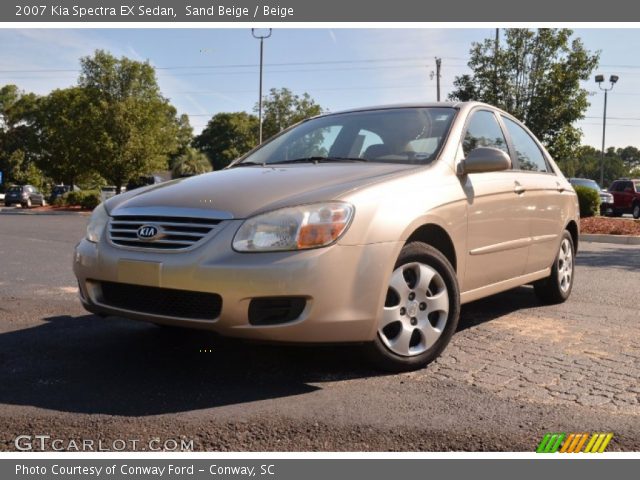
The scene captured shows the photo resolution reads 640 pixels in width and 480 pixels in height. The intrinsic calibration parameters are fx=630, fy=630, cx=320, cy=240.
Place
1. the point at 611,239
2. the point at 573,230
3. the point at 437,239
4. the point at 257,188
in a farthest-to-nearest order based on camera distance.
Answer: the point at 611,239 → the point at 573,230 → the point at 437,239 → the point at 257,188

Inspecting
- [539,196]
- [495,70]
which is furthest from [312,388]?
[495,70]

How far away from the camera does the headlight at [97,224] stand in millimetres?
3645

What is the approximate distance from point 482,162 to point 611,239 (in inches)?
432

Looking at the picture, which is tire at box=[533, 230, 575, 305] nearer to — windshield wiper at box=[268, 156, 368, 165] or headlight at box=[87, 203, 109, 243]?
windshield wiper at box=[268, 156, 368, 165]

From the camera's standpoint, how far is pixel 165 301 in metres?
3.24

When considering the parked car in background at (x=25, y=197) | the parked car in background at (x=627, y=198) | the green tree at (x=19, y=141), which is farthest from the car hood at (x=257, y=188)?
the green tree at (x=19, y=141)

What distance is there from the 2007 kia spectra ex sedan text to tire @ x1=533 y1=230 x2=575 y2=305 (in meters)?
1.05

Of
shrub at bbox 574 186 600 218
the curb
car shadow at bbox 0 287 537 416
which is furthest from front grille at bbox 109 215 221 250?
shrub at bbox 574 186 600 218

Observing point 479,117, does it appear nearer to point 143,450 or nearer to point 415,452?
point 415,452

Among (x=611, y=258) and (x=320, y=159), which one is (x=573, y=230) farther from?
(x=611, y=258)

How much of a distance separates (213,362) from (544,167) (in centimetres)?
343

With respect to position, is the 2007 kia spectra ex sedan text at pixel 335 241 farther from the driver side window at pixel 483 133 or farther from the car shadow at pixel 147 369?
the car shadow at pixel 147 369

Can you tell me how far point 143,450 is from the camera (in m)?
2.42

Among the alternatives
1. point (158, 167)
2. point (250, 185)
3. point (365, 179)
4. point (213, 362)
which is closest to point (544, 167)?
point (365, 179)
